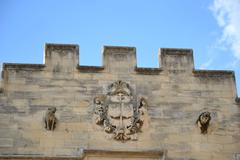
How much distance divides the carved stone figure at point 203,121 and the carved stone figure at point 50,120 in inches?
115

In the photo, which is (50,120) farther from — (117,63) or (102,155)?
(117,63)

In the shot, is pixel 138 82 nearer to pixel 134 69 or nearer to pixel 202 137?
pixel 134 69

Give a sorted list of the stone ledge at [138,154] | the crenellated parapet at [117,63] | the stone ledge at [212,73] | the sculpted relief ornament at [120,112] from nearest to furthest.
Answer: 1. the stone ledge at [138,154]
2. the sculpted relief ornament at [120,112]
3. the crenellated parapet at [117,63]
4. the stone ledge at [212,73]

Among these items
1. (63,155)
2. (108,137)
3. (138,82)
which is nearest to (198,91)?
(138,82)

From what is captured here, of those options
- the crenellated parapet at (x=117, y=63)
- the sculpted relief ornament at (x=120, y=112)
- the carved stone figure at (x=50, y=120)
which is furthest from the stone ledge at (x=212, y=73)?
the carved stone figure at (x=50, y=120)

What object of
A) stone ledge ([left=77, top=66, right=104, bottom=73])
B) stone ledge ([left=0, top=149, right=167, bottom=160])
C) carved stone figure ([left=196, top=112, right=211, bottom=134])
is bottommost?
stone ledge ([left=0, top=149, right=167, bottom=160])

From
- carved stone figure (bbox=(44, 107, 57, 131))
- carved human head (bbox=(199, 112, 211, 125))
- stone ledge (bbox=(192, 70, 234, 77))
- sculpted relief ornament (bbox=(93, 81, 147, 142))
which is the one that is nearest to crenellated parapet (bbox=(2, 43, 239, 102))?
stone ledge (bbox=(192, 70, 234, 77))

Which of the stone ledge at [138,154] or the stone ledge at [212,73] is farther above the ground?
the stone ledge at [212,73]

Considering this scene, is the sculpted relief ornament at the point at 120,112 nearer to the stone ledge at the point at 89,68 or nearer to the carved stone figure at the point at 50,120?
the stone ledge at the point at 89,68

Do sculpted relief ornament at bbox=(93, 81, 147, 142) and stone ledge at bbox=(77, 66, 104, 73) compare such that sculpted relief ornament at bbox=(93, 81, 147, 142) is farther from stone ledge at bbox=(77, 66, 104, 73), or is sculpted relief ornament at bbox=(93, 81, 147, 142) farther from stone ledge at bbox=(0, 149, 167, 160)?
stone ledge at bbox=(77, 66, 104, 73)

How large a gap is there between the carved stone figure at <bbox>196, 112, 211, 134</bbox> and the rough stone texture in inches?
4.1

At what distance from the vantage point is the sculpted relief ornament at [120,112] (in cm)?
1230

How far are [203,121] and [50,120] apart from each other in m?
3.07

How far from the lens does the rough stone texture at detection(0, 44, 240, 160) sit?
1205cm
